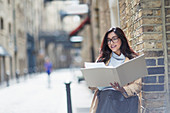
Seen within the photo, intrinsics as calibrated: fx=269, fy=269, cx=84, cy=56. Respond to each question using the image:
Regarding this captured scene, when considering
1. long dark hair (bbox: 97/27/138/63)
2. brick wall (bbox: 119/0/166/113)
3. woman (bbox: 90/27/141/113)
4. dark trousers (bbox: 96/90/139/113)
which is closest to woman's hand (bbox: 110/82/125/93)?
woman (bbox: 90/27/141/113)

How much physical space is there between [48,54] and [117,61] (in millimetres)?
52159

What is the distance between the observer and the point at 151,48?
3463 millimetres

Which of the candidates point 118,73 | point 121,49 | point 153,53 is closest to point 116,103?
point 118,73

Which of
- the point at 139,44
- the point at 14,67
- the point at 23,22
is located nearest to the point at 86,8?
the point at 139,44

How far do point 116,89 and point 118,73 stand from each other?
0.77 ft

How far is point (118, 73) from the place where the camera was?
264 cm

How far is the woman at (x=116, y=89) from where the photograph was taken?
2.85m

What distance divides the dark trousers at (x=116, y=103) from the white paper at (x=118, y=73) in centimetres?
14

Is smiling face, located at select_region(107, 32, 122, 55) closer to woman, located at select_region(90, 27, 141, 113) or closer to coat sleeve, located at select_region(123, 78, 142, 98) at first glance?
woman, located at select_region(90, 27, 141, 113)

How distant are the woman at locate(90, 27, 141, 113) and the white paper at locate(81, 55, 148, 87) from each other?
8 centimetres

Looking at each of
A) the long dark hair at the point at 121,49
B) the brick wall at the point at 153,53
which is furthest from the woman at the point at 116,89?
the brick wall at the point at 153,53

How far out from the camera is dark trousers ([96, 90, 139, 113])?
2.85m

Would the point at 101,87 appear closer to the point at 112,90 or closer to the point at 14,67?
the point at 112,90

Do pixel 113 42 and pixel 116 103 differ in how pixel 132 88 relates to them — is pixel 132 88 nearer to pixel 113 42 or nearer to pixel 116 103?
pixel 116 103
